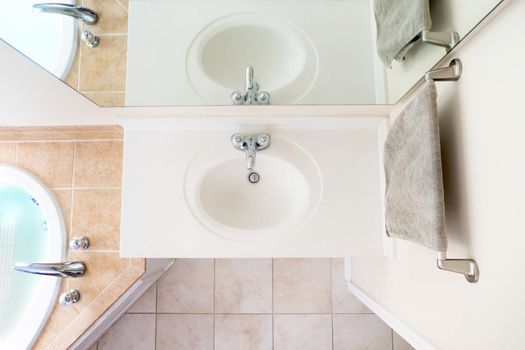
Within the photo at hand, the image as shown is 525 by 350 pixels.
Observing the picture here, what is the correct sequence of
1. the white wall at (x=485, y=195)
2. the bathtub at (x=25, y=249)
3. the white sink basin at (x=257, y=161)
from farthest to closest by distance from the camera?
1. the bathtub at (x=25, y=249)
2. the white sink basin at (x=257, y=161)
3. the white wall at (x=485, y=195)

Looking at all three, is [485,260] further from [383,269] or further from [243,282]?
[243,282]

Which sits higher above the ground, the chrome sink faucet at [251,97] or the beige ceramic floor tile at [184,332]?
the chrome sink faucet at [251,97]

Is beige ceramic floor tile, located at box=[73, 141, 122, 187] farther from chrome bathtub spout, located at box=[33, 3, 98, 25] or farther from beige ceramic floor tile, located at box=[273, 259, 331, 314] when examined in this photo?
beige ceramic floor tile, located at box=[273, 259, 331, 314]

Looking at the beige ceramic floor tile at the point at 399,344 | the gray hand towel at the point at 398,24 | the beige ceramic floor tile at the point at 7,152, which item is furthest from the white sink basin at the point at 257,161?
the beige ceramic floor tile at the point at 399,344

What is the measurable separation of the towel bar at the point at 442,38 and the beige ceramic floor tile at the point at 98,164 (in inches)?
43.3

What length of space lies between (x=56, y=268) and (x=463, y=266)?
1271mm

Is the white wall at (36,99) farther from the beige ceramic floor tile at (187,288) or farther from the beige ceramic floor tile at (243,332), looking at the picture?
the beige ceramic floor tile at (243,332)

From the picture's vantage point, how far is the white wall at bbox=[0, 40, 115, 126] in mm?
892

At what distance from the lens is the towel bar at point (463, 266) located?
0.65 metres

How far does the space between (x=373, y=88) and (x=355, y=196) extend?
1.49 feet

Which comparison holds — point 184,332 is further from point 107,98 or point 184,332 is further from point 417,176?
point 417,176

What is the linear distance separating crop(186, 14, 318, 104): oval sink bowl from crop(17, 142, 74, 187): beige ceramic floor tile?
569mm

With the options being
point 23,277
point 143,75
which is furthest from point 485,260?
point 23,277

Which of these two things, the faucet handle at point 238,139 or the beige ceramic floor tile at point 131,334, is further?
the beige ceramic floor tile at point 131,334
